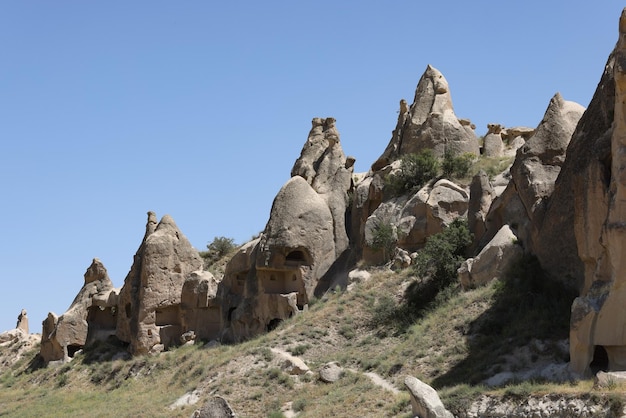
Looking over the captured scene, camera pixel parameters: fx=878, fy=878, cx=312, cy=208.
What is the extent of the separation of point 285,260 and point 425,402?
18.0 metres

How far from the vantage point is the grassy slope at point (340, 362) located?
69.3ft

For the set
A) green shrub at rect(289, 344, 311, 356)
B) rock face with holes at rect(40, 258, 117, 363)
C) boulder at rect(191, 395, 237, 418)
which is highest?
rock face with holes at rect(40, 258, 117, 363)

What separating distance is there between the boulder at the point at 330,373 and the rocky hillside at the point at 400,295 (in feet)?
0.16

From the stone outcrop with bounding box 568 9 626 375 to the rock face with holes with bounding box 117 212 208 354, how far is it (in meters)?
21.4

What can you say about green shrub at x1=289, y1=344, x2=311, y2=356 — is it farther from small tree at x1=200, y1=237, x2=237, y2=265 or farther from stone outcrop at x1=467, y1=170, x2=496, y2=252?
small tree at x1=200, y1=237, x2=237, y2=265

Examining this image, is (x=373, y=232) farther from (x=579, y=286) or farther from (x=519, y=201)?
(x=579, y=286)

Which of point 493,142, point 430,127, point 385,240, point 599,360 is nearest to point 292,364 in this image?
point 385,240

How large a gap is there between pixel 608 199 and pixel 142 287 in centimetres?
2352

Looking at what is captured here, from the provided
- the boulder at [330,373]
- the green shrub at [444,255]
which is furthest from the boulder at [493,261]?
the boulder at [330,373]

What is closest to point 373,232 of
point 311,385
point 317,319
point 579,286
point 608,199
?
point 317,319

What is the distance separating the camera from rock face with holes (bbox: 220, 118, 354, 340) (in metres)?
34.3

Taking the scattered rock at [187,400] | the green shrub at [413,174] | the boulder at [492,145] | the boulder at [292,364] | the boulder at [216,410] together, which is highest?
the boulder at [492,145]

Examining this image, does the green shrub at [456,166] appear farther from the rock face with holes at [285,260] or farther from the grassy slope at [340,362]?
the grassy slope at [340,362]

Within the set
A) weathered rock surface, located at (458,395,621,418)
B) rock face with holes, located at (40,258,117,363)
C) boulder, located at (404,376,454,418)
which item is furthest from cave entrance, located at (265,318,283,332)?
weathered rock surface, located at (458,395,621,418)
